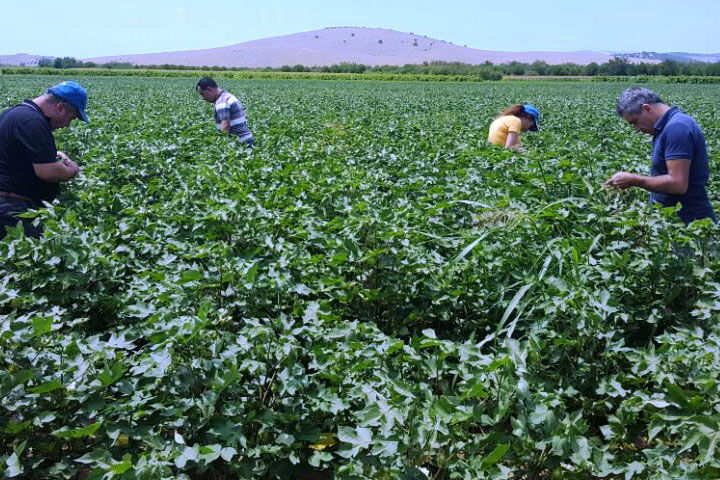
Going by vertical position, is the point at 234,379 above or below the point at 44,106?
below

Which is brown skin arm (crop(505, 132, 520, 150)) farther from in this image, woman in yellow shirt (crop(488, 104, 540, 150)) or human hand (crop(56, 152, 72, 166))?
human hand (crop(56, 152, 72, 166))

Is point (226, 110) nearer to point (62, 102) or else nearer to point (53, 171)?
point (62, 102)

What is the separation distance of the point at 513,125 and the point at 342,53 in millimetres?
149970

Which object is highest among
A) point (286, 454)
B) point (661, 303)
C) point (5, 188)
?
point (5, 188)

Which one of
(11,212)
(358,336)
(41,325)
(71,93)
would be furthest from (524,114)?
(41,325)

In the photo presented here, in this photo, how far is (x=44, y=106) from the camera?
4410mm

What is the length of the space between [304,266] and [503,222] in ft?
5.00

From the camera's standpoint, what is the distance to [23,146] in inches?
170

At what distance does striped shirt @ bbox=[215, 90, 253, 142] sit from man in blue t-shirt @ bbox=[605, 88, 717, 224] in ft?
16.2

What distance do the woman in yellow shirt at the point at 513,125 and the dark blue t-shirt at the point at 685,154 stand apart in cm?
260

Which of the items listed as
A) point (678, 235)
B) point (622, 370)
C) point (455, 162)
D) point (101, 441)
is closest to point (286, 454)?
point (101, 441)

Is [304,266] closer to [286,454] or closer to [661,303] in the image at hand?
[286,454]

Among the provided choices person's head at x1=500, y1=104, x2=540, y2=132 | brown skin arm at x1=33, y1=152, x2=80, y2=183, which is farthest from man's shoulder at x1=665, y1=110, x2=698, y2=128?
brown skin arm at x1=33, y1=152, x2=80, y2=183

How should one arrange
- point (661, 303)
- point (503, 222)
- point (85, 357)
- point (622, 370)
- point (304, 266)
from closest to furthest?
point (85, 357), point (622, 370), point (661, 303), point (304, 266), point (503, 222)
